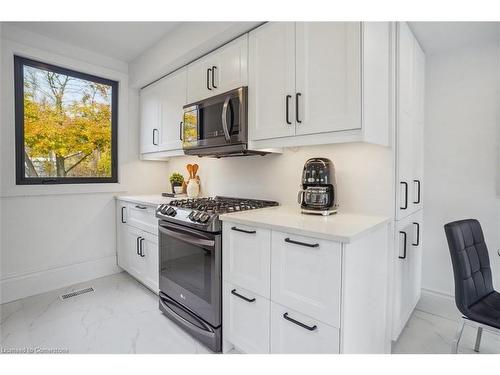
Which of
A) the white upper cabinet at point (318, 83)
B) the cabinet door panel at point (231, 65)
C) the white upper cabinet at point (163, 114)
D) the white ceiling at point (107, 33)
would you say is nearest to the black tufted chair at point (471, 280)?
the white upper cabinet at point (318, 83)

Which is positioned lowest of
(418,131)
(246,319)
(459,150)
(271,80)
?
(246,319)

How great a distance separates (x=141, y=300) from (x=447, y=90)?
320 centimetres

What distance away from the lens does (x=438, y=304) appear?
225 cm

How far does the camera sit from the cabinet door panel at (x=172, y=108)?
2597mm

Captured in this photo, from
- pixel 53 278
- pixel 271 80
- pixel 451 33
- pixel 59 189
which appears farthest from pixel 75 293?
pixel 451 33

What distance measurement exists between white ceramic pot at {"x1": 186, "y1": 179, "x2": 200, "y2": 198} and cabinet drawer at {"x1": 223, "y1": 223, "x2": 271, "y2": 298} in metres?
1.30

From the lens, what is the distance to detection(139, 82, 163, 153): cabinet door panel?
116 inches

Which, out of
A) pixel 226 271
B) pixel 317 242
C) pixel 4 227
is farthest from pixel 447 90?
pixel 4 227

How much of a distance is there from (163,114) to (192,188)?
2.79 feet

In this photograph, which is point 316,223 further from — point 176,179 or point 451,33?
point 176,179

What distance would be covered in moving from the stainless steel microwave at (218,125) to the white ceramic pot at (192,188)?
490mm

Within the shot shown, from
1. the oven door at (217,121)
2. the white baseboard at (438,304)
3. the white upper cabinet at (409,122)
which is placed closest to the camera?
the white upper cabinet at (409,122)

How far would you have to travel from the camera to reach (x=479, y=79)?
2.08 metres

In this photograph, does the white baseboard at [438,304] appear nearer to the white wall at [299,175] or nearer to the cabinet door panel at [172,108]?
the white wall at [299,175]
